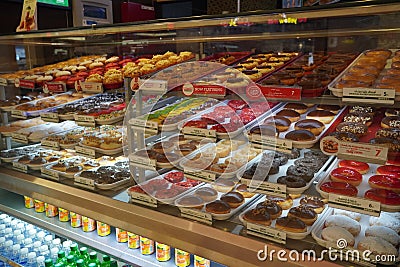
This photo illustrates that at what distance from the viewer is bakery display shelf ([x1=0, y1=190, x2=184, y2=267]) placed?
7.48 feet

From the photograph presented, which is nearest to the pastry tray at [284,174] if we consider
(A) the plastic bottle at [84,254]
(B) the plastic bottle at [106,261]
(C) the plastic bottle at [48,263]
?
(B) the plastic bottle at [106,261]

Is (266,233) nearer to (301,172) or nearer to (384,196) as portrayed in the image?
(301,172)

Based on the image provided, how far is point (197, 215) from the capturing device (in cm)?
182

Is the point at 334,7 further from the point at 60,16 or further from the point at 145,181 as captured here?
the point at 60,16

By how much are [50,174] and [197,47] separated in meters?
1.32

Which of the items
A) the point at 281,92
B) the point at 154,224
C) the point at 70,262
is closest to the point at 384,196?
the point at 281,92

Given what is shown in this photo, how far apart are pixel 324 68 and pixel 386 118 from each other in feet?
1.23

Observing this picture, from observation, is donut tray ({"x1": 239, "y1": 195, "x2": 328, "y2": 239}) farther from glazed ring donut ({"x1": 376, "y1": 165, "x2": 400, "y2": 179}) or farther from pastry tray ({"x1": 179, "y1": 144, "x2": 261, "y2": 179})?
glazed ring donut ({"x1": 376, "y1": 165, "x2": 400, "y2": 179})

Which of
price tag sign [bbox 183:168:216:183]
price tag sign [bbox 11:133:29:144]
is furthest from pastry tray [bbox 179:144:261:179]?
price tag sign [bbox 11:133:29:144]

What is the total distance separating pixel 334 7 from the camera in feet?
4.40

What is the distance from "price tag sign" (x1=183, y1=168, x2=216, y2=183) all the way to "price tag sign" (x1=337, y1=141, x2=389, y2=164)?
0.64 meters

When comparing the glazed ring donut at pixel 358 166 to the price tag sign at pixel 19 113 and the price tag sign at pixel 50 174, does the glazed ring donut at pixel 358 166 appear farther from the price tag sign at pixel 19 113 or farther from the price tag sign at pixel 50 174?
the price tag sign at pixel 19 113

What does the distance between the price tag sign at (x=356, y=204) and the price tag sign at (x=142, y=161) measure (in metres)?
0.95

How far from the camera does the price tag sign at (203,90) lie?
68.5 inches
